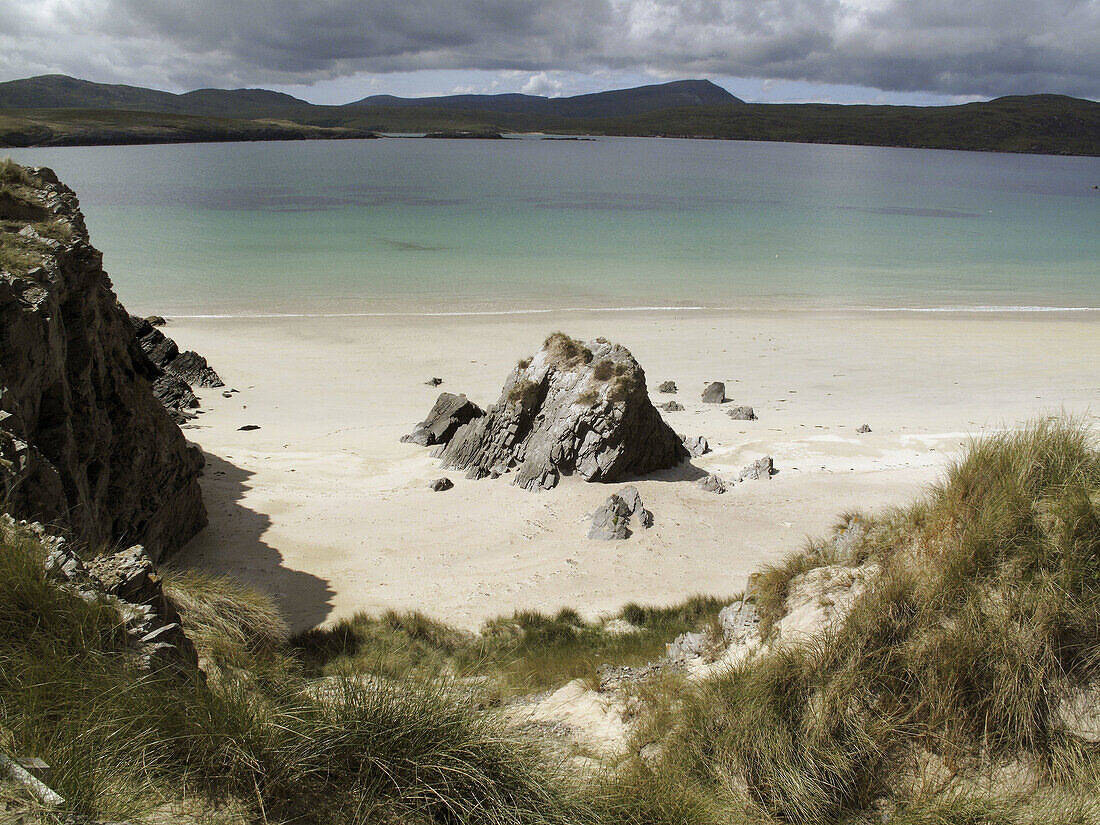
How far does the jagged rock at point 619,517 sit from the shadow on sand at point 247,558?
129 inches

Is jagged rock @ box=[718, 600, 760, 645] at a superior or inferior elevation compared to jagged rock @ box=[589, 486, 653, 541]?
superior

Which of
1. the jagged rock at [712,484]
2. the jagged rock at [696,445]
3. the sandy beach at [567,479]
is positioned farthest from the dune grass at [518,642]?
the jagged rock at [696,445]

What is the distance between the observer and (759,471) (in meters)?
11.1

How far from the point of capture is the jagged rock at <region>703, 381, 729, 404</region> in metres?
15.4

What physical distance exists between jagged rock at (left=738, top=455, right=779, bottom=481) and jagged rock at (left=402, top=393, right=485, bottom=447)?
448cm

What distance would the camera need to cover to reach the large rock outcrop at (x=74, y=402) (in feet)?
19.0

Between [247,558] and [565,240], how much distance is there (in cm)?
3463

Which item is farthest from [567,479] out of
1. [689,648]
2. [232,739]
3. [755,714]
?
[232,739]

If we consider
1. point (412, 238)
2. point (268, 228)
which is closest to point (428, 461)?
point (412, 238)

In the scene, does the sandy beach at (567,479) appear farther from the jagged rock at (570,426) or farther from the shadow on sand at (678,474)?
the jagged rock at (570,426)

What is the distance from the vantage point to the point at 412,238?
1609 inches

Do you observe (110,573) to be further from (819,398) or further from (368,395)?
(819,398)

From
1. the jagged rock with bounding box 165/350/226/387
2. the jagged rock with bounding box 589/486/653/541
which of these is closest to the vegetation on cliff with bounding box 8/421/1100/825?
the jagged rock with bounding box 589/486/653/541

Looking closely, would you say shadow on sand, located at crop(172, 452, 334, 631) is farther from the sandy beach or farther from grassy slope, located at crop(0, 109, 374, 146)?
grassy slope, located at crop(0, 109, 374, 146)
